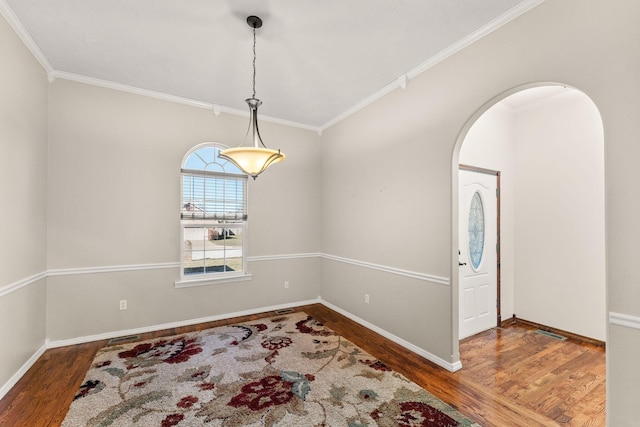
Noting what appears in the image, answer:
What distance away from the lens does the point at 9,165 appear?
2.44 m

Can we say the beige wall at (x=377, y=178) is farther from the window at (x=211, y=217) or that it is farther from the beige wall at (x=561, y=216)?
the beige wall at (x=561, y=216)

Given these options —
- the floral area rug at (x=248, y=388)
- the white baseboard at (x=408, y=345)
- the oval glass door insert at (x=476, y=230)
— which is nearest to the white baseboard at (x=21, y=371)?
the floral area rug at (x=248, y=388)

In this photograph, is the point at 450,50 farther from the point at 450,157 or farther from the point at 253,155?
the point at 253,155

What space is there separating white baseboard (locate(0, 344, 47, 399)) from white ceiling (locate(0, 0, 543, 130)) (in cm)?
303

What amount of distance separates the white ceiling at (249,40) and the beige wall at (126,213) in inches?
16.7

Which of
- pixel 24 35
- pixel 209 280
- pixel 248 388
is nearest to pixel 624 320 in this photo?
pixel 248 388

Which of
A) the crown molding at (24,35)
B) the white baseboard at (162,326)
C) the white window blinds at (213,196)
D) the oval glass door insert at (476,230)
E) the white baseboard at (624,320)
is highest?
the crown molding at (24,35)

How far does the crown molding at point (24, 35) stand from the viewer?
2.28m

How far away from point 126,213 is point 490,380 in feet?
14.3

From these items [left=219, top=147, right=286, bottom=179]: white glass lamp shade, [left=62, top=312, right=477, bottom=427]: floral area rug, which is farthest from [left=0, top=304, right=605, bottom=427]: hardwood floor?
[left=219, top=147, right=286, bottom=179]: white glass lamp shade

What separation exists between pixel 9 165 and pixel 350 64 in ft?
10.8

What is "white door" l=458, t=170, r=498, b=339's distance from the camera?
11.7 ft

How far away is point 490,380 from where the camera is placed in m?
2.57

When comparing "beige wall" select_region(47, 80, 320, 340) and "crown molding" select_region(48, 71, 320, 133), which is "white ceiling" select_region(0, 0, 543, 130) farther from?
"beige wall" select_region(47, 80, 320, 340)
